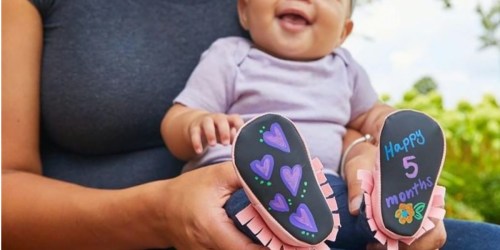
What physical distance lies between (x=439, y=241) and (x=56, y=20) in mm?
790

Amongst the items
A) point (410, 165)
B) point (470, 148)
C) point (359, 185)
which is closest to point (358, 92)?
point (359, 185)

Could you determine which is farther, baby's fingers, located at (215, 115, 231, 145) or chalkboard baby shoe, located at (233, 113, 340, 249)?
baby's fingers, located at (215, 115, 231, 145)

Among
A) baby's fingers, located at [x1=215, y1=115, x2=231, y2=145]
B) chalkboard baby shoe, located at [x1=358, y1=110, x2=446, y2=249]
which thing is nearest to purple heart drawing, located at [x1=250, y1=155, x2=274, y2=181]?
chalkboard baby shoe, located at [x1=358, y1=110, x2=446, y2=249]

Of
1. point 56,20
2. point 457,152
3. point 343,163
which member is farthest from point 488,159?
point 56,20

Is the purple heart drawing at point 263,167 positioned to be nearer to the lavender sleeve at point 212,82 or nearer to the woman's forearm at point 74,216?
the woman's forearm at point 74,216

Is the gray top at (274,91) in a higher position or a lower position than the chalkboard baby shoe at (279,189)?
lower

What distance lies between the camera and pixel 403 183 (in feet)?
3.33

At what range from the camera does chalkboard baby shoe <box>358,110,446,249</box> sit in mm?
1002

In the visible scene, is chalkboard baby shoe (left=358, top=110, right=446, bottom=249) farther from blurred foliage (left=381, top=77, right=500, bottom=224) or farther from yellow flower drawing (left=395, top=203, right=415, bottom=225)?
blurred foliage (left=381, top=77, right=500, bottom=224)

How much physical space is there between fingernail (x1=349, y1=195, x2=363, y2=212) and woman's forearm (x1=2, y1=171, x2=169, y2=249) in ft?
0.89

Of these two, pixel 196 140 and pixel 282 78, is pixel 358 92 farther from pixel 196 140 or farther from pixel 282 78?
pixel 196 140

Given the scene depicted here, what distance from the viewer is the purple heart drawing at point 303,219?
94 cm

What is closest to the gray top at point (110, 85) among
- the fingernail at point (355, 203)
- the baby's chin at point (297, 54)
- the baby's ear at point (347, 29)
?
the baby's chin at point (297, 54)

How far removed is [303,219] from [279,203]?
0.04 m
